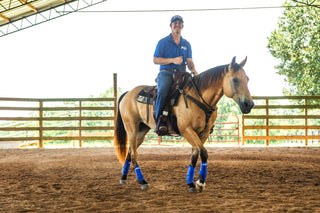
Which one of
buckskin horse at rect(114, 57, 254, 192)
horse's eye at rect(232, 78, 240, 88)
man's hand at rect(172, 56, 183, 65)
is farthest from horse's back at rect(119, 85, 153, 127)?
horse's eye at rect(232, 78, 240, 88)

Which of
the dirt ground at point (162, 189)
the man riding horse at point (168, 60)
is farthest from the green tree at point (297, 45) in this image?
the man riding horse at point (168, 60)

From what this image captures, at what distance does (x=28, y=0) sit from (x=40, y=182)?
13.8m

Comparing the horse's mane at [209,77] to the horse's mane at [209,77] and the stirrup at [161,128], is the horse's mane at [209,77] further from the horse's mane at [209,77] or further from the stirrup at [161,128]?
the stirrup at [161,128]

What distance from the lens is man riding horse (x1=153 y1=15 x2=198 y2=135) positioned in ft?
13.7

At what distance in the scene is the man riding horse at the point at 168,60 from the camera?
4.17 m

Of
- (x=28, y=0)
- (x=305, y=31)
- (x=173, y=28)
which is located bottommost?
(x=173, y=28)

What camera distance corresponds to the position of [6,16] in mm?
17469

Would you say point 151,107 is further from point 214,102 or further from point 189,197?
point 189,197

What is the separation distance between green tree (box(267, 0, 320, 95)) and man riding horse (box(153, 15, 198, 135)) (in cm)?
1428

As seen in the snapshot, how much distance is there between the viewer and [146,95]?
460 centimetres

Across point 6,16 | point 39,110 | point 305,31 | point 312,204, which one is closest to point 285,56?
point 305,31

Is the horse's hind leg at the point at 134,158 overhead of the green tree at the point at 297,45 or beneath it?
beneath

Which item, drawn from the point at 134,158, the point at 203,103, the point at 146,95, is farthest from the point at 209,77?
the point at 134,158

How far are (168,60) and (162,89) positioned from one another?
16.2 inches
